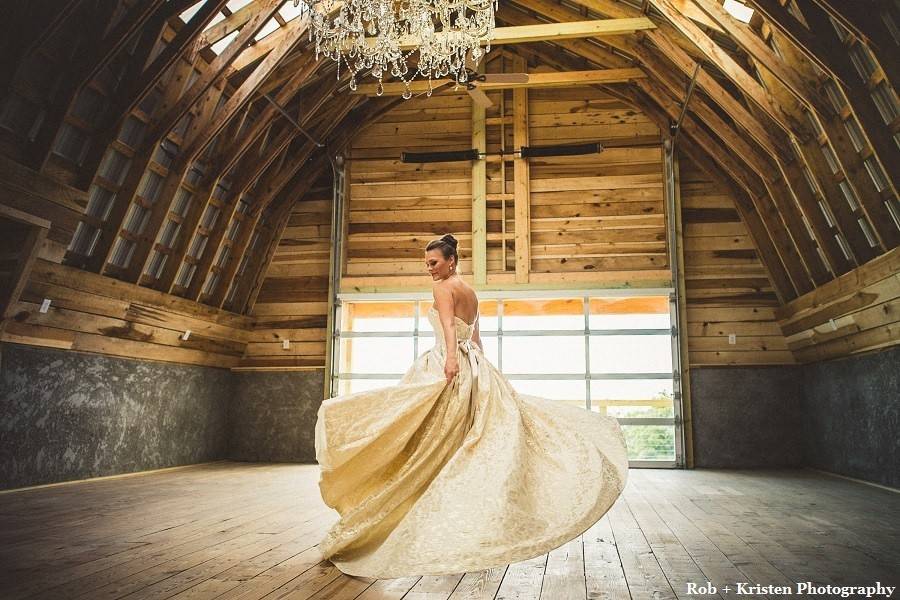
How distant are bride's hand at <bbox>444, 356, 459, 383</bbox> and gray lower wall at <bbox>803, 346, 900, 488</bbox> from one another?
5027mm

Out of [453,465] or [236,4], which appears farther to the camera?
[236,4]

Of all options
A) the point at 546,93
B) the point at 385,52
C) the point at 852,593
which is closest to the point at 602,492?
the point at 852,593

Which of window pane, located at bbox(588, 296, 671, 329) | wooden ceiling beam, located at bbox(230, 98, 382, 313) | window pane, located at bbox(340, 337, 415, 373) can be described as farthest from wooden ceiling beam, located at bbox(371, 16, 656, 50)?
window pane, located at bbox(340, 337, 415, 373)

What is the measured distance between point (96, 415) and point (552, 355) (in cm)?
518

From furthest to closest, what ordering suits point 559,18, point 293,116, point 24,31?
point 293,116
point 559,18
point 24,31

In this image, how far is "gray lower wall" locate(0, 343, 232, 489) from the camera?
20.1ft

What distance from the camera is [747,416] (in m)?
8.65

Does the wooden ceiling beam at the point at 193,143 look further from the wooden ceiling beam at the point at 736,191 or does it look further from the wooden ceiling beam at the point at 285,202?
the wooden ceiling beam at the point at 736,191

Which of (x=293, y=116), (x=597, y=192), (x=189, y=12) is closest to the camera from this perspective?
(x=189, y=12)

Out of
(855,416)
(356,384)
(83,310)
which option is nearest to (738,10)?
(855,416)

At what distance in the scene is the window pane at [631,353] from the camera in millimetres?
8883

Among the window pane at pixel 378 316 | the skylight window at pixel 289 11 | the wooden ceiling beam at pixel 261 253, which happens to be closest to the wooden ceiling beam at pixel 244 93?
the skylight window at pixel 289 11

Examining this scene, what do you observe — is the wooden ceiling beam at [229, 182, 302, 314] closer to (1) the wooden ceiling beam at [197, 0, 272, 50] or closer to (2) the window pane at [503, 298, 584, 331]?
(1) the wooden ceiling beam at [197, 0, 272, 50]

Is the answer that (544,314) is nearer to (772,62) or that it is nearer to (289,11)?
(772,62)
